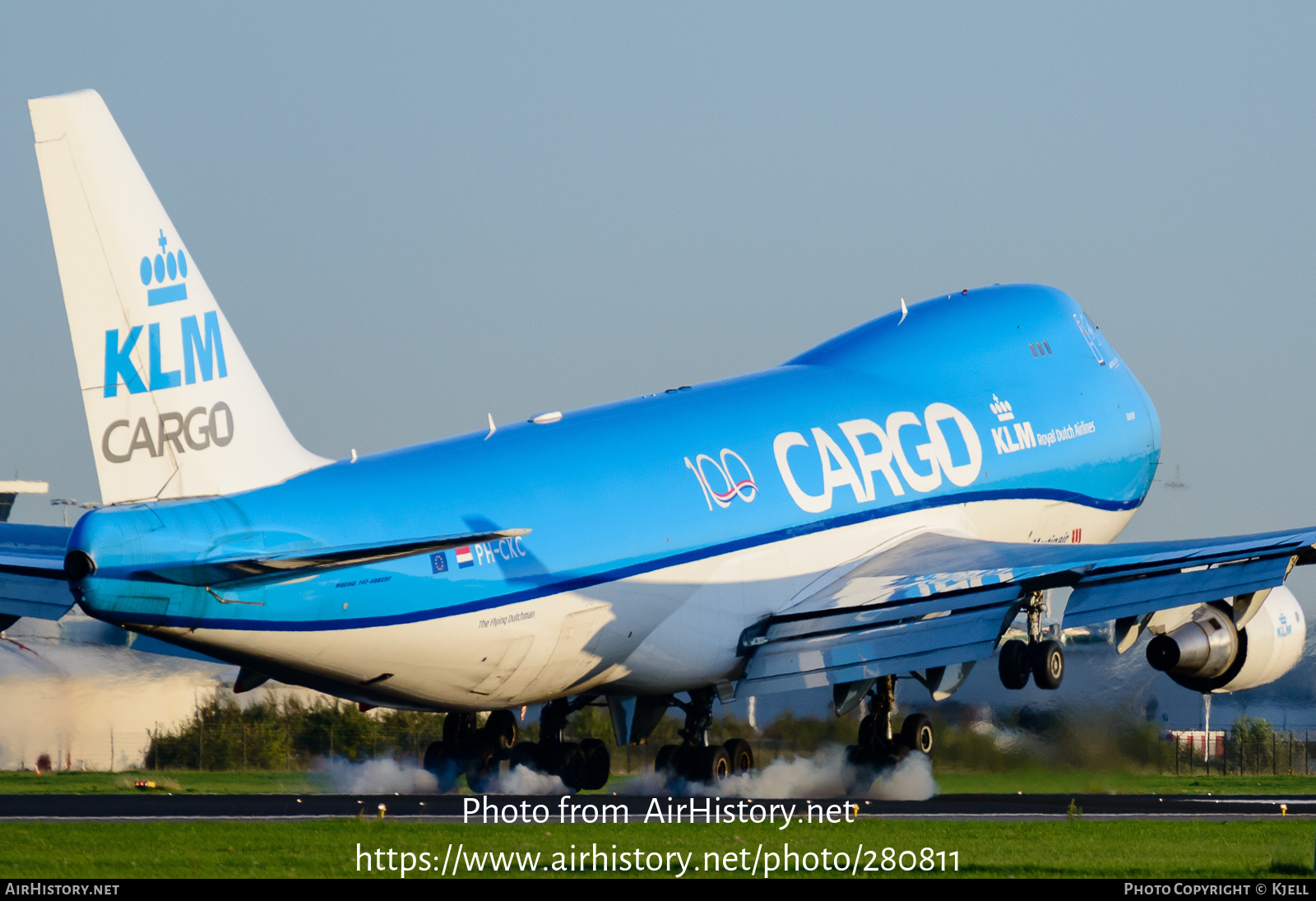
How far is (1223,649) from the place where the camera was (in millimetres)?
28953

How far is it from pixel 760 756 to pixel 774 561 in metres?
5.17

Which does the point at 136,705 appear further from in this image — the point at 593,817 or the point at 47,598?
the point at 593,817

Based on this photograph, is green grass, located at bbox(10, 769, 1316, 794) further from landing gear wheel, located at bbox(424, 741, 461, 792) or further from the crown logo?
the crown logo

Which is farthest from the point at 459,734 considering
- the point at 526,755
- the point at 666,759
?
the point at 666,759

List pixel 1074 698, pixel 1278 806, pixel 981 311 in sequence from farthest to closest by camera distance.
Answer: pixel 981 311, pixel 1074 698, pixel 1278 806

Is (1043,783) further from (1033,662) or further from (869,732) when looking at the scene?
(1033,662)

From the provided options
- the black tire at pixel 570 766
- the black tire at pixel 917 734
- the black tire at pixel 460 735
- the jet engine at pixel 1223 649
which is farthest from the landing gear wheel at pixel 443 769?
the jet engine at pixel 1223 649

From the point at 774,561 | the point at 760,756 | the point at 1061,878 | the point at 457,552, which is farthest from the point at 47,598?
the point at 1061,878

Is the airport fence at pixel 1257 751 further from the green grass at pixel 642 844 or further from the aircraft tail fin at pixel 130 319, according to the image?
the aircraft tail fin at pixel 130 319

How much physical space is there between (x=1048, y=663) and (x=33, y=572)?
13.9 m

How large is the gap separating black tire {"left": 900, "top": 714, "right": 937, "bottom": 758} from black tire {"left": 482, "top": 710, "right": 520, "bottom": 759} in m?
6.48

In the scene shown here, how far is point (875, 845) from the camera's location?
66.2 feet

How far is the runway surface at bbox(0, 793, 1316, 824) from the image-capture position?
2427 centimetres

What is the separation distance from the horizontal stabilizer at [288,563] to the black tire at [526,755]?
964 cm
